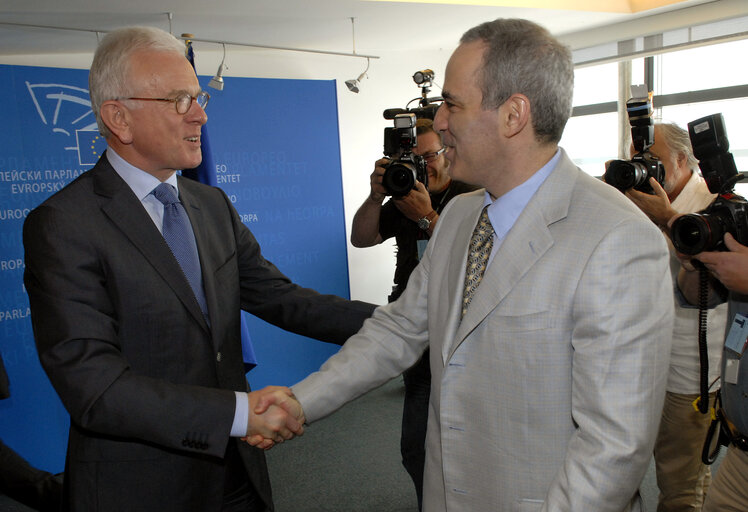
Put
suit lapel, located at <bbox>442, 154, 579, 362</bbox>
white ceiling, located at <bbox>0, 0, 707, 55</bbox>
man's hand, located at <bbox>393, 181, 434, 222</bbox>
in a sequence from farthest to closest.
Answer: white ceiling, located at <bbox>0, 0, 707, 55</bbox> < man's hand, located at <bbox>393, 181, 434, 222</bbox> < suit lapel, located at <bbox>442, 154, 579, 362</bbox>

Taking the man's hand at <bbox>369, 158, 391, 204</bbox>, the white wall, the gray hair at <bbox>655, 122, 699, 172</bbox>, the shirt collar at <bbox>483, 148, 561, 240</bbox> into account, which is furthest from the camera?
the white wall

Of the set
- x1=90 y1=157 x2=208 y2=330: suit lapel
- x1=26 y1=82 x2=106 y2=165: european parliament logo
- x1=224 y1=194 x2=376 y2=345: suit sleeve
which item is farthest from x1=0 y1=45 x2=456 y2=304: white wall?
x1=90 y1=157 x2=208 y2=330: suit lapel

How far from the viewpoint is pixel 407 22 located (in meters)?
5.22

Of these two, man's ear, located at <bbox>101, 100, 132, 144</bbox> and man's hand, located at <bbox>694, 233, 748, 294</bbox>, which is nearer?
man's ear, located at <bbox>101, 100, 132, 144</bbox>

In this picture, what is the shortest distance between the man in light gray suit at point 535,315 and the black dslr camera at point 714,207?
0.78m

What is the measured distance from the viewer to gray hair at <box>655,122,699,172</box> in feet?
10.6

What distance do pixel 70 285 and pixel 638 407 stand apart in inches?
53.9

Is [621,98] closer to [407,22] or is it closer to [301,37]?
[407,22]

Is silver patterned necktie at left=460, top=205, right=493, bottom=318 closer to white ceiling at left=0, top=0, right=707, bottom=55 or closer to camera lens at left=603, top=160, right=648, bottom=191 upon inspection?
camera lens at left=603, top=160, right=648, bottom=191

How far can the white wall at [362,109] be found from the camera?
19.8 ft

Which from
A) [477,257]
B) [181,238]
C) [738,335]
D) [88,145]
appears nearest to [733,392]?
[738,335]

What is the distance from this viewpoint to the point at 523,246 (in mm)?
1398

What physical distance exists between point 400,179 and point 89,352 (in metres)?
1.69

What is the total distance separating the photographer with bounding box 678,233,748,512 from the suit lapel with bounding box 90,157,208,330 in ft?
5.37
